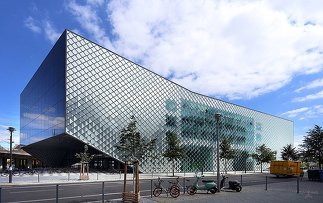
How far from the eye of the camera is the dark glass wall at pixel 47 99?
53.6 meters

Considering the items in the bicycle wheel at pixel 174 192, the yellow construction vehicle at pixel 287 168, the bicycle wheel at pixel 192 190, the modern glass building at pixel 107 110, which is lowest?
the yellow construction vehicle at pixel 287 168

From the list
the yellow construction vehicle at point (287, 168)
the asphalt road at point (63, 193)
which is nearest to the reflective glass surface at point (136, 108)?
the yellow construction vehicle at point (287, 168)

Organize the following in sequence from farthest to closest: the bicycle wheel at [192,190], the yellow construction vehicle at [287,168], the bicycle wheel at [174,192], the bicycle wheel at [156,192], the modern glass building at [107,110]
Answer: the modern glass building at [107,110]
the yellow construction vehicle at [287,168]
the bicycle wheel at [192,190]
the bicycle wheel at [156,192]
the bicycle wheel at [174,192]

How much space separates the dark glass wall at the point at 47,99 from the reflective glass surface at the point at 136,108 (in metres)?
2.32

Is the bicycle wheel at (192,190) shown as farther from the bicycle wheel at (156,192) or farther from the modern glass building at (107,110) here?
the modern glass building at (107,110)

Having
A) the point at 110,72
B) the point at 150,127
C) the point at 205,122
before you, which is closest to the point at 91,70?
the point at 110,72

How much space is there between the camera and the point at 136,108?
62.1 meters

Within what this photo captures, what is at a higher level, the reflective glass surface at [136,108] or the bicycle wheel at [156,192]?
the reflective glass surface at [136,108]

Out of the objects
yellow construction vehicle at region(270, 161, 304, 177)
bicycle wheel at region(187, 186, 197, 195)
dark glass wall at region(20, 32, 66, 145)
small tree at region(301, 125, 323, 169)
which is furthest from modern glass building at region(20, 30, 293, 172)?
bicycle wheel at region(187, 186, 197, 195)

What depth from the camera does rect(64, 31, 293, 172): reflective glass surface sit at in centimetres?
5309

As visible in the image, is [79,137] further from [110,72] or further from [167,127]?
[167,127]

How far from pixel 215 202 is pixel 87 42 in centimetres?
4324

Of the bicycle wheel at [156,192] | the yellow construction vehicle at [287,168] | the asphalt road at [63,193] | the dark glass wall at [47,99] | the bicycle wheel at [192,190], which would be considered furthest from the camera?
the dark glass wall at [47,99]

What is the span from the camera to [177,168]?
6919 centimetres
